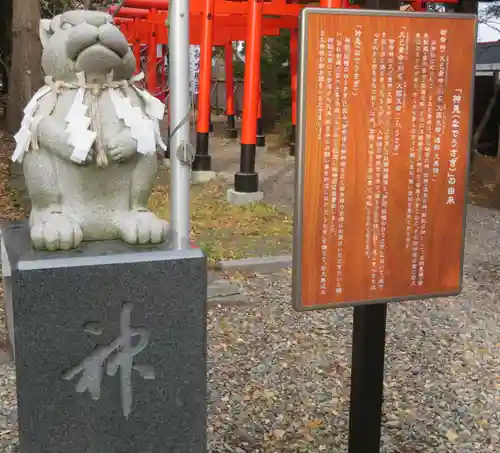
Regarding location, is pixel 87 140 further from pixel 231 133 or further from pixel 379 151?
pixel 231 133

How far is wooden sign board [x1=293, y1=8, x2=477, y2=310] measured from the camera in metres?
2.19

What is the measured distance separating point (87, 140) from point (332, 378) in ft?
6.99

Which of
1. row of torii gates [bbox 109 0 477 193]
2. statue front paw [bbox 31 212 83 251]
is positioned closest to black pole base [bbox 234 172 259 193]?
row of torii gates [bbox 109 0 477 193]

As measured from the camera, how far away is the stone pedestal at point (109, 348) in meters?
2.14

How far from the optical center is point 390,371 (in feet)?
12.6

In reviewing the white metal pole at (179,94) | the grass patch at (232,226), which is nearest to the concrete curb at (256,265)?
the grass patch at (232,226)

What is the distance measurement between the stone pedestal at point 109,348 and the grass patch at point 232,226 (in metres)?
3.35

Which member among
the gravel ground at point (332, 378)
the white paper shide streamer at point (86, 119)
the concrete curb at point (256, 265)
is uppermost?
the white paper shide streamer at point (86, 119)

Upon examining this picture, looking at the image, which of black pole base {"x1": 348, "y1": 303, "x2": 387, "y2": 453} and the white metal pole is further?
the white metal pole

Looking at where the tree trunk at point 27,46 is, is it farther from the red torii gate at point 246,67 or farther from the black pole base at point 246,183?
the black pole base at point 246,183

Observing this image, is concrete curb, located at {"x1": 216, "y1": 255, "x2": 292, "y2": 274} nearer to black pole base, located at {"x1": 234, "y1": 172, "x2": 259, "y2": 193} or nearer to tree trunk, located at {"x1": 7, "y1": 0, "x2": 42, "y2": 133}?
black pole base, located at {"x1": 234, "y1": 172, "x2": 259, "y2": 193}

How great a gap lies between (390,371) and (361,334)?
1.38 m

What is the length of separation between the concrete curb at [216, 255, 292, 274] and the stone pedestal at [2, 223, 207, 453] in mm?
3238

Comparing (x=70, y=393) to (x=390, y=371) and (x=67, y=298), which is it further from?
(x=390, y=371)
